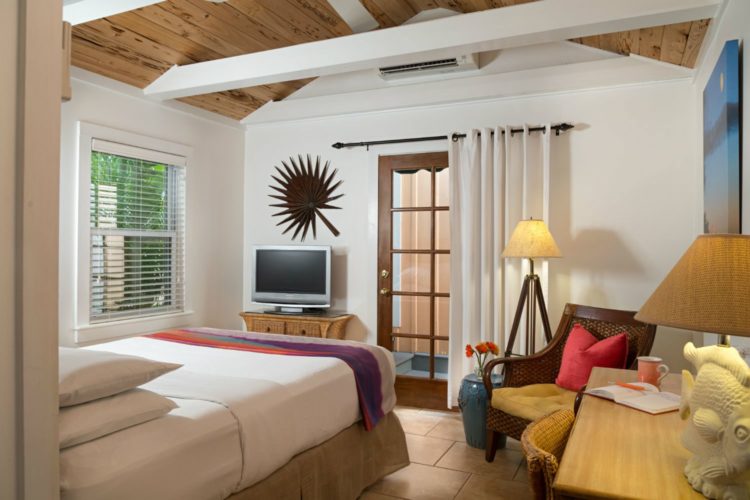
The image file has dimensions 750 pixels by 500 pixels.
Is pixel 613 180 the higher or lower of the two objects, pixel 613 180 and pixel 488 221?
the higher

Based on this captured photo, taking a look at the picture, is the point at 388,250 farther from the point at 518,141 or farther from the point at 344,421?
the point at 344,421

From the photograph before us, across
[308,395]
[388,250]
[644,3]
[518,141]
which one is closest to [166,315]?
[388,250]

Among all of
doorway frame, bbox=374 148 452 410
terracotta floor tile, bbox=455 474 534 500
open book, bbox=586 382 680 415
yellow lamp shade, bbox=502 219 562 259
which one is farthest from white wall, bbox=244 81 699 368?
open book, bbox=586 382 680 415

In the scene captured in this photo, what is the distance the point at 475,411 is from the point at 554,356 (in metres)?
0.61

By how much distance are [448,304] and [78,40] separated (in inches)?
126

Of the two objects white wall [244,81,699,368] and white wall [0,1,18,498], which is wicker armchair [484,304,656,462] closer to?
white wall [244,81,699,368]

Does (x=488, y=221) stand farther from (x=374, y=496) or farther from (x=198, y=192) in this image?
(x=198, y=192)

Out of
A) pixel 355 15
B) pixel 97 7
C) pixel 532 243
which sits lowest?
pixel 532 243

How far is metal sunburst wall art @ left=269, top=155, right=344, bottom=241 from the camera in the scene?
16.7ft

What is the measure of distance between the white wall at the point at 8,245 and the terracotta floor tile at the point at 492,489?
8.02 ft

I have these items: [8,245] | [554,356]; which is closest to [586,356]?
[554,356]

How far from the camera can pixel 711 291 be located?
4.05 ft

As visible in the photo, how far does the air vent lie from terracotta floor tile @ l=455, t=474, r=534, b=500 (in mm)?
2920

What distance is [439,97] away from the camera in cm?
458
